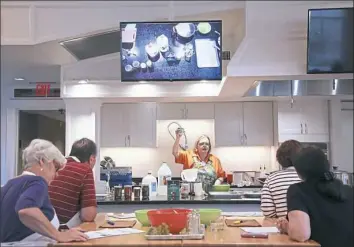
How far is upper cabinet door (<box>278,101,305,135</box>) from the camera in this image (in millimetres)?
6613

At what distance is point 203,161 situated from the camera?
5.72 meters

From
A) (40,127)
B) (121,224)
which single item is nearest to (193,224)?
(121,224)

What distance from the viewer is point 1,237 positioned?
89.2 inches

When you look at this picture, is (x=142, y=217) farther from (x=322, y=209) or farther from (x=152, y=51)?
(x=152, y=51)

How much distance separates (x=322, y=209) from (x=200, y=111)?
15.7 feet

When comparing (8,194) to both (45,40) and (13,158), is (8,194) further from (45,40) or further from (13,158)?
(13,158)

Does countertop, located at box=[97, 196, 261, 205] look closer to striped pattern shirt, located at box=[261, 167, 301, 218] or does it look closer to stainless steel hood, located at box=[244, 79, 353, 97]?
striped pattern shirt, located at box=[261, 167, 301, 218]

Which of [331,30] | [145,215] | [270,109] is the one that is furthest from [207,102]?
[145,215]

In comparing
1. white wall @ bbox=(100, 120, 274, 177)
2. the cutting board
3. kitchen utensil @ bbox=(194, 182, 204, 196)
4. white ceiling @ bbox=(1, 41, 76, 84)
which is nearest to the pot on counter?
white ceiling @ bbox=(1, 41, 76, 84)

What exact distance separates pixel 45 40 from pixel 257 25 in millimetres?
2037

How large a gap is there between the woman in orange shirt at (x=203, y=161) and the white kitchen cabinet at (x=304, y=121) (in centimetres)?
129

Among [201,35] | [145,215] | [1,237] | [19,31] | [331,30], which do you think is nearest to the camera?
[1,237]

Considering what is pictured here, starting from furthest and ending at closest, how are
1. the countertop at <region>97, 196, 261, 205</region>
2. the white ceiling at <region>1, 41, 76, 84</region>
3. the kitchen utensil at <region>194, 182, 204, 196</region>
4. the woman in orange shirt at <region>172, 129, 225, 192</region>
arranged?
the woman in orange shirt at <region>172, 129, 225, 192</region>, the white ceiling at <region>1, 41, 76, 84</region>, the kitchen utensil at <region>194, 182, 204, 196</region>, the countertop at <region>97, 196, 261, 205</region>

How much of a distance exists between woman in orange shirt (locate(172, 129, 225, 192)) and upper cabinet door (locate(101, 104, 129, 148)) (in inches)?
40.8
